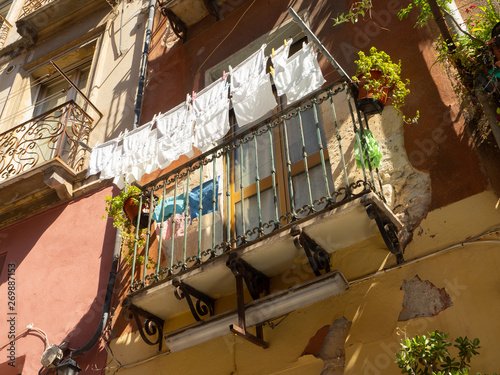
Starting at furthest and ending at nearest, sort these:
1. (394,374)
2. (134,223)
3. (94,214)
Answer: (94,214) < (134,223) < (394,374)

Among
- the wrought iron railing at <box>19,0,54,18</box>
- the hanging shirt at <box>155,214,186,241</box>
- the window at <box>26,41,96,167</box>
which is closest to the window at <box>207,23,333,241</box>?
the hanging shirt at <box>155,214,186,241</box>

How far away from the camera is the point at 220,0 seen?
8.47 m

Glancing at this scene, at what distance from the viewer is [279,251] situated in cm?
486

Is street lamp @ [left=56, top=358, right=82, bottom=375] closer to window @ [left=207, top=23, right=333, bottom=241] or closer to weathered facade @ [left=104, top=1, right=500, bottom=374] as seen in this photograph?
weathered facade @ [left=104, top=1, right=500, bottom=374]

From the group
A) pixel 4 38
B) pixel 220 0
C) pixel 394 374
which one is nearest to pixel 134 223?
pixel 394 374

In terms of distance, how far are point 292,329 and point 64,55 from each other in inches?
311

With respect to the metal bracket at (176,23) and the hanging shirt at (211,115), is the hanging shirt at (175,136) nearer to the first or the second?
the hanging shirt at (211,115)

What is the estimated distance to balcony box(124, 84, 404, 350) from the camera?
183 inches

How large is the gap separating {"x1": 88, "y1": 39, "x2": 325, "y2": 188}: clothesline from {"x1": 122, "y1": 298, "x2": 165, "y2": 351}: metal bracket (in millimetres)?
1657

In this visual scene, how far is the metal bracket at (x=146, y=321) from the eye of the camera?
5.38 m

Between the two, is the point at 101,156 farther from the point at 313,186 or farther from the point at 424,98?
the point at 424,98

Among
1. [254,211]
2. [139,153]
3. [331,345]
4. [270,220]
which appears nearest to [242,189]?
[270,220]

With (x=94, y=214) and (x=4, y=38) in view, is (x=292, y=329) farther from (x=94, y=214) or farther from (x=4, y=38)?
(x=4, y=38)

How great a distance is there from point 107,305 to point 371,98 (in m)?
3.54
